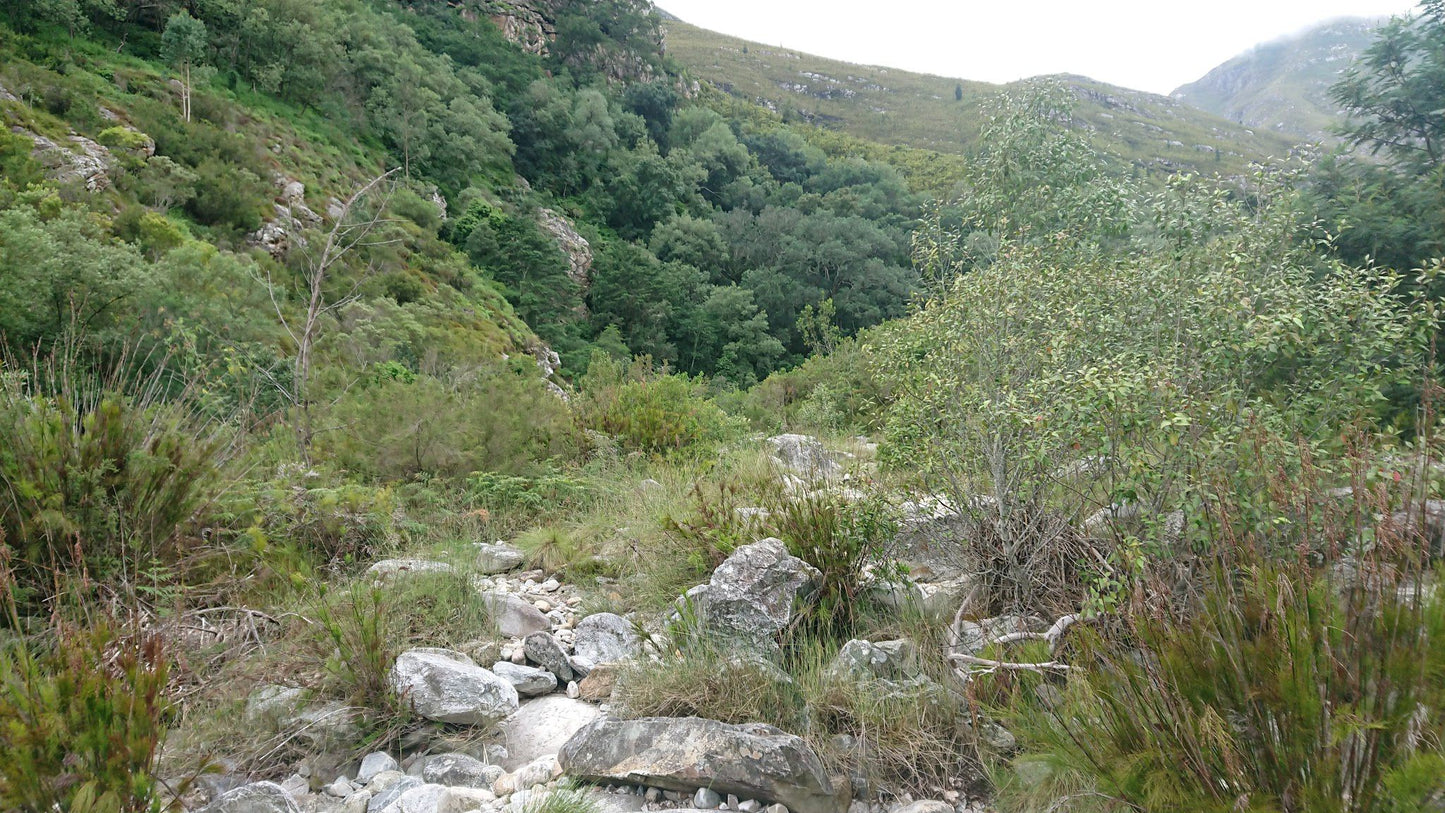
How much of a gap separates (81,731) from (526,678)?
5.45 feet

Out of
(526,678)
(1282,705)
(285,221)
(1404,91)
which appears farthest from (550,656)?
(285,221)

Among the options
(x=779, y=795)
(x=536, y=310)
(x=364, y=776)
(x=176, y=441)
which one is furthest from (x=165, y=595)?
(x=536, y=310)

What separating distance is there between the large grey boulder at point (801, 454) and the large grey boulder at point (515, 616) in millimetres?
2422

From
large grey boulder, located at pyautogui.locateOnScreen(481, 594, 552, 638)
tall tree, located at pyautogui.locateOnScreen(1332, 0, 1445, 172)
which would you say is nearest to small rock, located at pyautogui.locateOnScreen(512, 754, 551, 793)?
large grey boulder, located at pyautogui.locateOnScreen(481, 594, 552, 638)

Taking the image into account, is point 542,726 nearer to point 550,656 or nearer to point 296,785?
point 550,656

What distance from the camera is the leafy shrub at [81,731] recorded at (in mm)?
1752

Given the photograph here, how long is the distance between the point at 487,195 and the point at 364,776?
120 feet

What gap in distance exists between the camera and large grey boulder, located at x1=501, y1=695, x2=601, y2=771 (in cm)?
289

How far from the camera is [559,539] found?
510 cm

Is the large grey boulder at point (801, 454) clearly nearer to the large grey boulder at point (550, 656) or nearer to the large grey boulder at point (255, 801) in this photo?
the large grey boulder at point (550, 656)

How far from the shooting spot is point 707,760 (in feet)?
8.36

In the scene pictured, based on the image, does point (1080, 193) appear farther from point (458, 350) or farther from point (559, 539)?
point (458, 350)

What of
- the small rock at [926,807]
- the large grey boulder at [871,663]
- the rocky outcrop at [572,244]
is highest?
the large grey boulder at [871,663]

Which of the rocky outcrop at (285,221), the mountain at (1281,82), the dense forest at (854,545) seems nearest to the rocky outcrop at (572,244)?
the rocky outcrop at (285,221)
